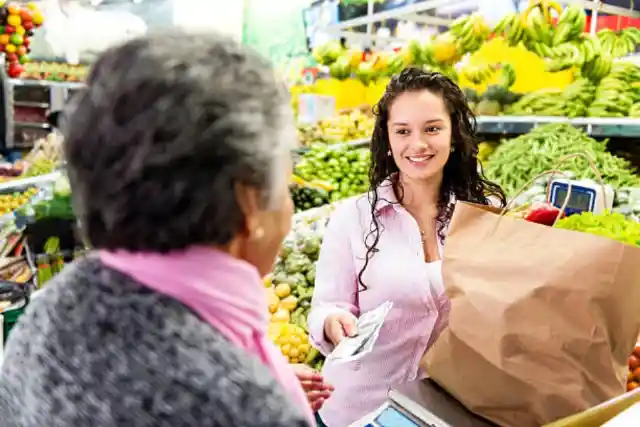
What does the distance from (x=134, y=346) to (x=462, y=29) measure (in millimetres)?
4579

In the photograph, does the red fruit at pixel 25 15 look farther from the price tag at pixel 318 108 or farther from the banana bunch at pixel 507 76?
the banana bunch at pixel 507 76

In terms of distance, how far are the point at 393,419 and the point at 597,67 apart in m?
3.59

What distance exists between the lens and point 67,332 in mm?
730

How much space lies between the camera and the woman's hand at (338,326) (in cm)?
178

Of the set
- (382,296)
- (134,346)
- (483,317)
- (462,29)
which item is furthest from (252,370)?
(462,29)

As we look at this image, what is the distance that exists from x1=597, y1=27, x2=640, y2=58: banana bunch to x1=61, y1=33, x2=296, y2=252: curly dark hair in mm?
4185

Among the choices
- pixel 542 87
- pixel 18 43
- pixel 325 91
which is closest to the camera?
pixel 18 43

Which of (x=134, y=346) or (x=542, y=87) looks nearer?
(x=134, y=346)

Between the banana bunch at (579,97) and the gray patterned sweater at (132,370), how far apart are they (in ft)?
12.3

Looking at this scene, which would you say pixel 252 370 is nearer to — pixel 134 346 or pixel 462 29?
pixel 134 346

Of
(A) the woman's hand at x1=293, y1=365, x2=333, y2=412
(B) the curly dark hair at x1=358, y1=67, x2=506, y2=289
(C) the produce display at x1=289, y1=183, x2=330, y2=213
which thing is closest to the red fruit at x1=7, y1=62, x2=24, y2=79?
(C) the produce display at x1=289, y1=183, x2=330, y2=213

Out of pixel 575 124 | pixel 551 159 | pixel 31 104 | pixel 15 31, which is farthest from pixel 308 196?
pixel 31 104

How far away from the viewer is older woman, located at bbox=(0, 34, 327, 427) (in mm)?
686

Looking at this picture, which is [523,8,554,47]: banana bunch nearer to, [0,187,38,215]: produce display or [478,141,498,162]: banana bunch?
[478,141,498,162]: banana bunch
